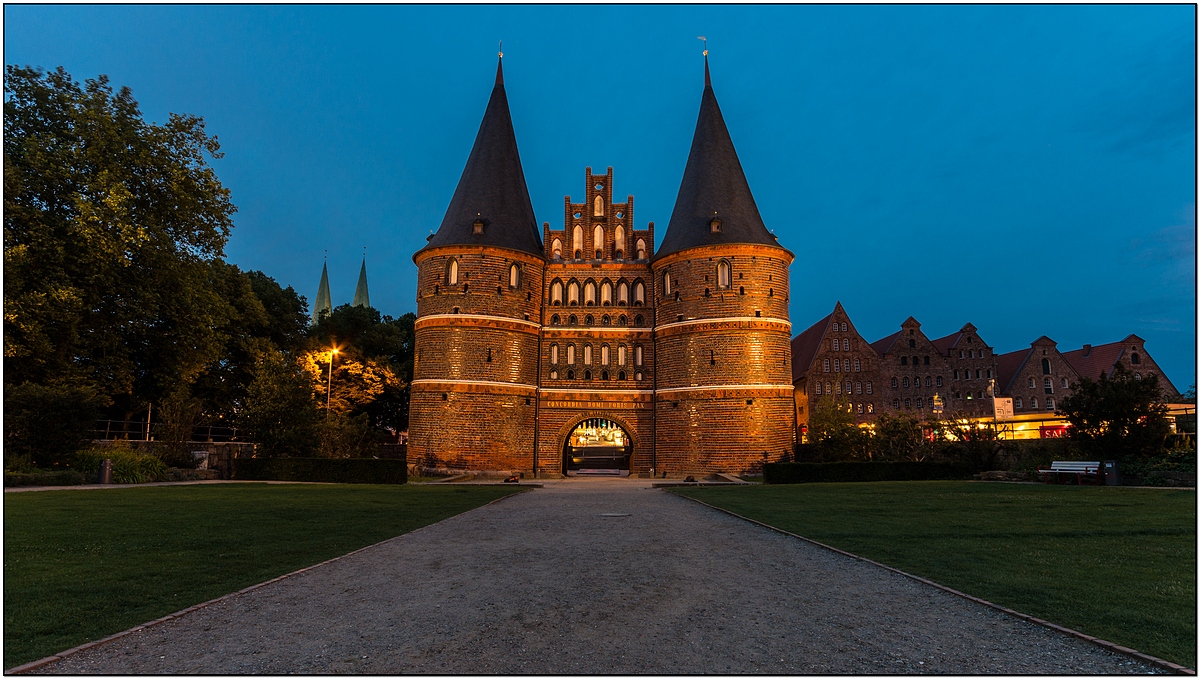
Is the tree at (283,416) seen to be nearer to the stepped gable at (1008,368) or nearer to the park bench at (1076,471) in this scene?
the park bench at (1076,471)

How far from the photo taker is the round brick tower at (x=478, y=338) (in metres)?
33.7

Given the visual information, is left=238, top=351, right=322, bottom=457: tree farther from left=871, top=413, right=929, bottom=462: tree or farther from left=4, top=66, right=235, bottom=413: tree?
left=871, top=413, right=929, bottom=462: tree

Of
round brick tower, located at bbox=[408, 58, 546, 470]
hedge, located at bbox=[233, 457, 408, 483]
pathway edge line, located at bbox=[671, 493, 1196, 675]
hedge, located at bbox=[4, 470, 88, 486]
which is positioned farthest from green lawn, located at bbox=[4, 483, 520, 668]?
round brick tower, located at bbox=[408, 58, 546, 470]

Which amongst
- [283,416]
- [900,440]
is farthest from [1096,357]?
[283,416]

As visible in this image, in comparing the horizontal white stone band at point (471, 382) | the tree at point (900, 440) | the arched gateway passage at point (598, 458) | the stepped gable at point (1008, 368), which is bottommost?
the arched gateway passage at point (598, 458)

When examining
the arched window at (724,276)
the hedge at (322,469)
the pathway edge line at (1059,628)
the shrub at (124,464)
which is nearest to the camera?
the pathway edge line at (1059,628)

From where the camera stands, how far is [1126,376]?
25547 millimetres

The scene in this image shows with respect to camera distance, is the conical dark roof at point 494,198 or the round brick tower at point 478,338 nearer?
the round brick tower at point 478,338

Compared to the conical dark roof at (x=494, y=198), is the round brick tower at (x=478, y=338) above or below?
below

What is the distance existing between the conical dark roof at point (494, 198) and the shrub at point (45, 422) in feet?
59.0

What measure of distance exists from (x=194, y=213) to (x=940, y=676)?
106 feet

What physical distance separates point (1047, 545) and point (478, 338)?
2832 centimetres

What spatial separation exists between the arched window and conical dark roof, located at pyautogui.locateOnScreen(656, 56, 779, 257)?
1.25 m

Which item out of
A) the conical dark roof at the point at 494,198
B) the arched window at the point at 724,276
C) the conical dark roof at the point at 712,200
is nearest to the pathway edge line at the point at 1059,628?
the arched window at the point at 724,276
